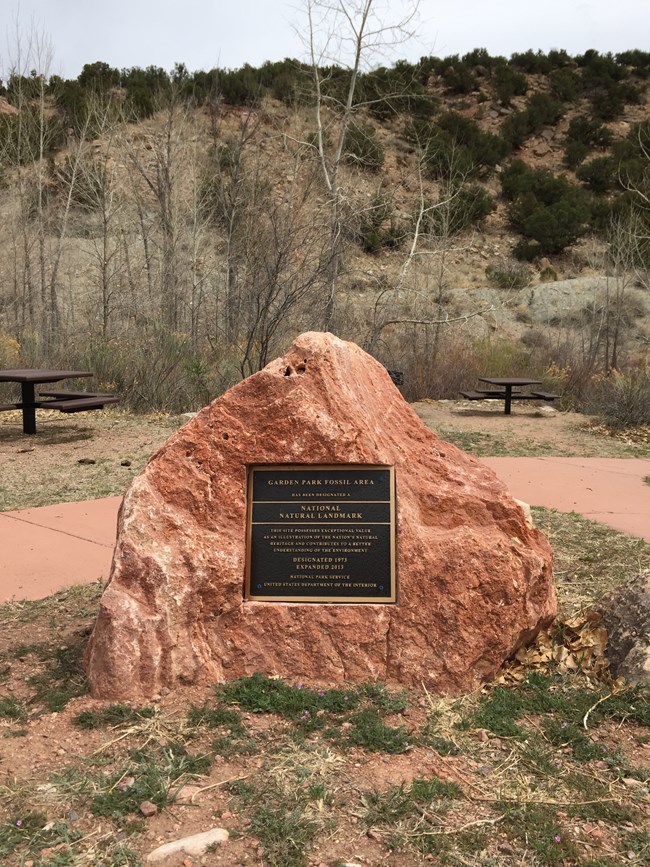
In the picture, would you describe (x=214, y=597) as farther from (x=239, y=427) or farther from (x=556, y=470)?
(x=556, y=470)

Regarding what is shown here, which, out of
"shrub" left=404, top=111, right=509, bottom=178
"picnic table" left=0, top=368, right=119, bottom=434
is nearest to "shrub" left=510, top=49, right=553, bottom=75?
"shrub" left=404, top=111, right=509, bottom=178

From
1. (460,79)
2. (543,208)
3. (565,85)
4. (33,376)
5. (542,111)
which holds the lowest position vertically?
(33,376)

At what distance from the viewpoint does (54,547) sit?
5387 mm

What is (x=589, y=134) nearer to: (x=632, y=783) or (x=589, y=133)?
(x=589, y=133)

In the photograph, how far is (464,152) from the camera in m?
37.6

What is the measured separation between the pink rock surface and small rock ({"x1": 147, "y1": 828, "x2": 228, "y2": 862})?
862 millimetres

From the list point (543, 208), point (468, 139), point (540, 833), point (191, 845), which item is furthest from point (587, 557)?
point (468, 139)

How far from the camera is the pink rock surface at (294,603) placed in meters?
3.26

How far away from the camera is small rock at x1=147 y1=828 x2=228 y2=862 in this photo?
2.37 meters

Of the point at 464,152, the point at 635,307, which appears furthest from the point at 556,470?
the point at 464,152

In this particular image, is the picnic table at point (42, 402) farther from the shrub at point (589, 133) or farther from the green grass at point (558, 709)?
the shrub at point (589, 133)

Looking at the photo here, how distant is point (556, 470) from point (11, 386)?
25.0 feet

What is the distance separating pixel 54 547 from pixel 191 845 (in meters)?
3.30

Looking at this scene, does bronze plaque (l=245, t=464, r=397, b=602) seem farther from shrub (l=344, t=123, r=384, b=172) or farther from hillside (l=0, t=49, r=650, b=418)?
shrub (l=344, t=123, r=384, b=172)
